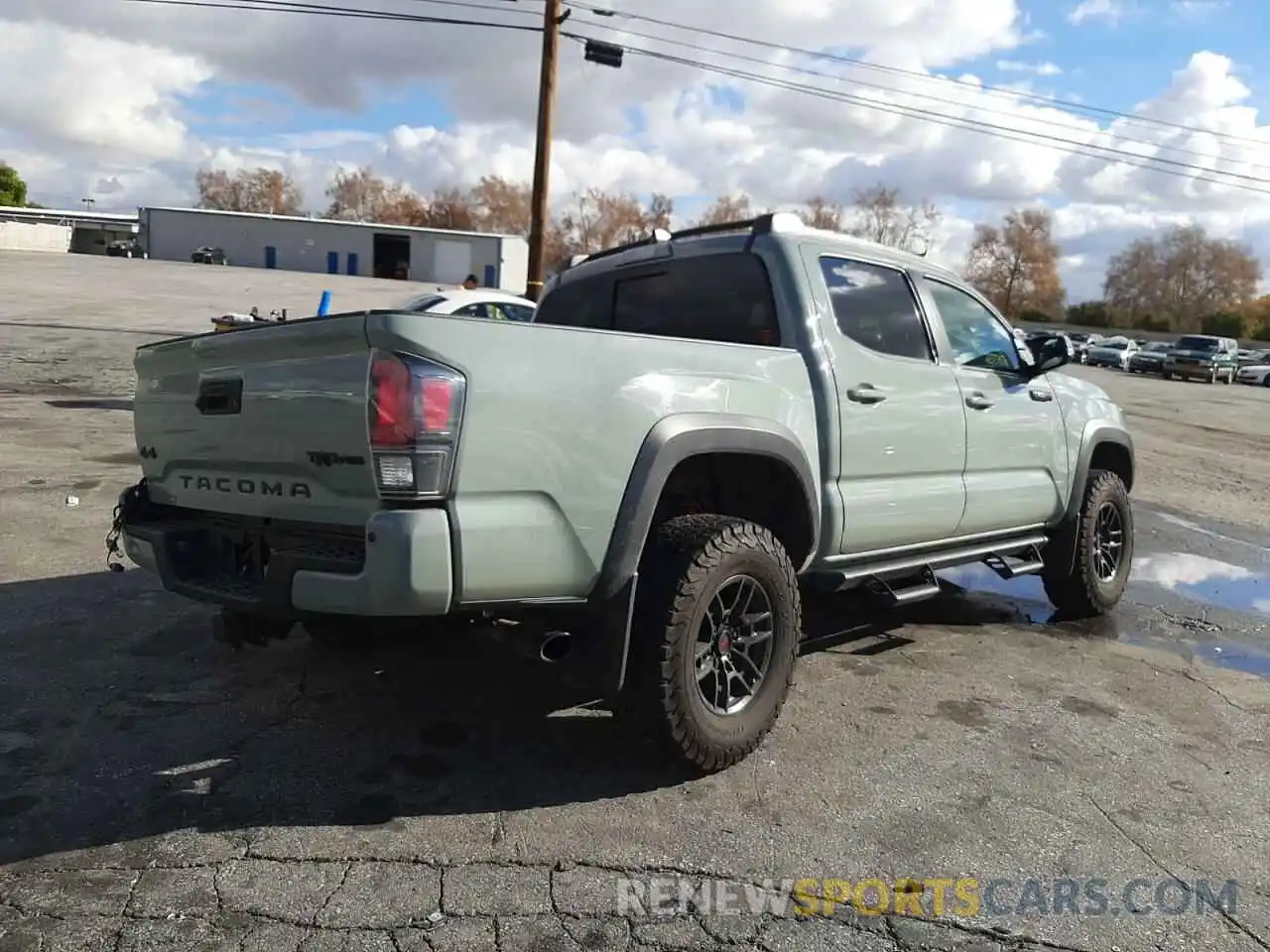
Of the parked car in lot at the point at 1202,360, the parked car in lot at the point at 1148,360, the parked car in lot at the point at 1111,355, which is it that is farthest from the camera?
the parked car in lot at the point at 1111,355

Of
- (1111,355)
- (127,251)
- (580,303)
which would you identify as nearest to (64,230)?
(127,251)

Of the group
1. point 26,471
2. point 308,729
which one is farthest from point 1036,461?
point 26,471

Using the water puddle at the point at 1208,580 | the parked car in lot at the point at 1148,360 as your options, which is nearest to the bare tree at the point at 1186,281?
the parked car in lot at the point at 1148,360

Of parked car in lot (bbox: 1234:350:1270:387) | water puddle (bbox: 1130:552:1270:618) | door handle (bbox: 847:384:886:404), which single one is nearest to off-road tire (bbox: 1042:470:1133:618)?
water puddle (bbox: 1130:552:1270:618)

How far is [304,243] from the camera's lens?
6719 centimetres

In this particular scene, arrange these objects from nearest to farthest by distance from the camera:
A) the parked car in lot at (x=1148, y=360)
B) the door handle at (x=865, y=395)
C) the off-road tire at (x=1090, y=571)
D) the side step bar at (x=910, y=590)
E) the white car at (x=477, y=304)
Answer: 1. the door handle at (x=865, y=395)
2. the side step bar at (x=910, y=590)
3. the off-road tire at (x=1090, y=571)
4. the white car at (x=477, y=304)
5. the parked car in lot at (x=1148, y=360)

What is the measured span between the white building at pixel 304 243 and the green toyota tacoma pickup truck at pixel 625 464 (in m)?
63.5

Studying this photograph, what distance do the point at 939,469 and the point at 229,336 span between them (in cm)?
319

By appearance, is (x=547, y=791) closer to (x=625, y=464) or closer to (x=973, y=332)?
(x=625, y=464)

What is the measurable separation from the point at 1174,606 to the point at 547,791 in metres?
5.04

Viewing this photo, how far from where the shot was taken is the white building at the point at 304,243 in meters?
66.6

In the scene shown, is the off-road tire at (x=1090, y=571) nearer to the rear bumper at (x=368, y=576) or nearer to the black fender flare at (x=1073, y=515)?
the black fender flare at (x=1073, y=515)

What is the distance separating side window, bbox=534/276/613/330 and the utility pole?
36.4ft

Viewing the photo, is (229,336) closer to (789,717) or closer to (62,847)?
(62,847)
